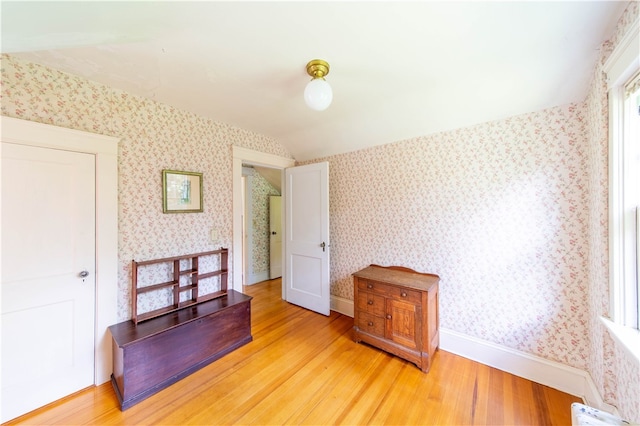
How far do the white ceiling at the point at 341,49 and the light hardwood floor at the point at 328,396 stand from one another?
2.15 metres

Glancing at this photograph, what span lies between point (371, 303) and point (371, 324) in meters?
0.20

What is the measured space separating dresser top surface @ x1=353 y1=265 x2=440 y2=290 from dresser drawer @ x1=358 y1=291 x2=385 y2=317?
6.8 inches

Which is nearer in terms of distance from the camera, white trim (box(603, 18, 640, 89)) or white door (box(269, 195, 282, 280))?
white trim (box(603, 18, 640, 89))

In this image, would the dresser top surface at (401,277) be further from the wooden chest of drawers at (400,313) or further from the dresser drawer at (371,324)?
the dresser drawer at (371,324)

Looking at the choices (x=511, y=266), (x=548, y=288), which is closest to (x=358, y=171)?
(x=511, y=266)

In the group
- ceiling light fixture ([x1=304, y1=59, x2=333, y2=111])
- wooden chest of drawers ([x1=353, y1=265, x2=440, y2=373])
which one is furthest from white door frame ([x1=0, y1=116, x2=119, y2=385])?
wooden chest of drawers ([x1=353, y1=265, x2=440, y2=373])

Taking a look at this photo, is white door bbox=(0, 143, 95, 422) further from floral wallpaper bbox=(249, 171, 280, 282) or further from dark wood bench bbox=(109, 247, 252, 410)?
floral wallpaper bbox=(249, 171, 280, 282)

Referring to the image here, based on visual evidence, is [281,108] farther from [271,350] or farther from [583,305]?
[583,305]

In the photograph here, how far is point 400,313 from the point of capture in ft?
6.84

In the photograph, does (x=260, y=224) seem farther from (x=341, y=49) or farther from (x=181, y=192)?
(x=341, y=49)

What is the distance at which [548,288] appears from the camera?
1.81m

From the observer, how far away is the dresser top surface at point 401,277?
6.83ft

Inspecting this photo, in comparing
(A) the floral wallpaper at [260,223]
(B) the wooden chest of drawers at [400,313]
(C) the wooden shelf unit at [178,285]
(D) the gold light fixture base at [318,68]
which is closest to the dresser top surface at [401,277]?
(B) the wooden chest of drawers at [400,313]

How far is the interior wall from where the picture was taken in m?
1.59
